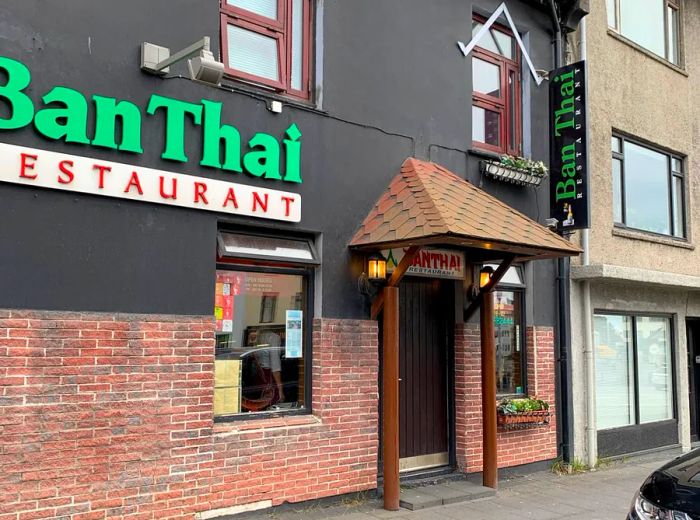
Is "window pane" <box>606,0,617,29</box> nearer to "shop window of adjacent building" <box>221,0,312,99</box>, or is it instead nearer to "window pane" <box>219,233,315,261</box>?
"shop window of adjacent building" <box>221,0,312,99</box>

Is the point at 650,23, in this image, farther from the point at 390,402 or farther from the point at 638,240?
the point at 390,402

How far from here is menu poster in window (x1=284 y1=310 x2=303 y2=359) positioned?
274 inches

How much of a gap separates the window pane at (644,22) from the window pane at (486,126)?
3601 millimetres

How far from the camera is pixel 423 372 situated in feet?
27.2

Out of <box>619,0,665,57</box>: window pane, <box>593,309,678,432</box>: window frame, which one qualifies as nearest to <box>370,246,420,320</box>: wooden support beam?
<box>593,309,678,432</box>: window frame

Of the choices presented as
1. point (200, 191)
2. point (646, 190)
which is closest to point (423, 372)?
point (200, 191)

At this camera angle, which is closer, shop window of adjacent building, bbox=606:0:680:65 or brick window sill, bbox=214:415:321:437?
brick window sill, bbox=214:415:321:437

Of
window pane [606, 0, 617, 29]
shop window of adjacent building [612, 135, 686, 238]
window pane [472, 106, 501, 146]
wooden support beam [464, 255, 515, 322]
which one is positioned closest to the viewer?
wooden support beam [464, 255, 515, 322]

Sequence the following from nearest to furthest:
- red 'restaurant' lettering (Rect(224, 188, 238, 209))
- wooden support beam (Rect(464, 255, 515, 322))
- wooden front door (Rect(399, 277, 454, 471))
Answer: red 'restaurant' lettering (Rect(224, 188, 238, 209)), wooden support beam (Rect(464, 255, 515, 322)), wooden front door (Rect(399, 277, 454, 471))

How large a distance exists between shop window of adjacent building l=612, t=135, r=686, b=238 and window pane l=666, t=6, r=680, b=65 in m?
1.85

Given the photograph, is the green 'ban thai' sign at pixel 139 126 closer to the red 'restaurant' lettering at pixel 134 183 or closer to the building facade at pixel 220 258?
the building facade at pixel 220 258

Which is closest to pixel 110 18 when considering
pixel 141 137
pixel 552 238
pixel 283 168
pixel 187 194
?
pixel 141 137

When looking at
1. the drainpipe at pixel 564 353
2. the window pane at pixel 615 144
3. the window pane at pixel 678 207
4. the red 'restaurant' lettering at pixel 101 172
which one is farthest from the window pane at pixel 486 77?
the red 'restaurant' lettering at pixel 101 172

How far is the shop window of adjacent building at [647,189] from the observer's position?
10.9 metres
